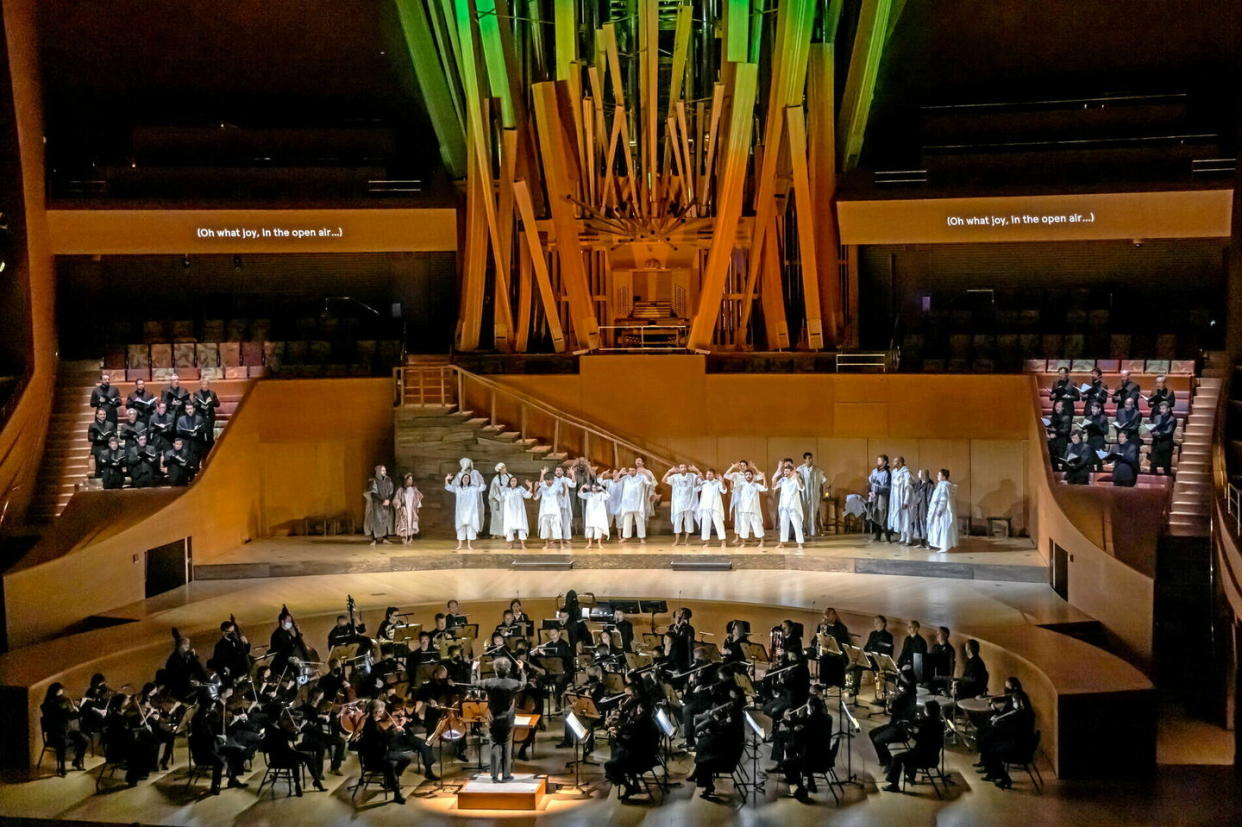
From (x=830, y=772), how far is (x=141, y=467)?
33.7 ft

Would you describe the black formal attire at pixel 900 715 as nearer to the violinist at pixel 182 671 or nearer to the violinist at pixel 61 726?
the violinist at pixel 182 671

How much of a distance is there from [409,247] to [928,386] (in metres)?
8.48

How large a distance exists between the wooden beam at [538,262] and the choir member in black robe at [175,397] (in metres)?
5.44

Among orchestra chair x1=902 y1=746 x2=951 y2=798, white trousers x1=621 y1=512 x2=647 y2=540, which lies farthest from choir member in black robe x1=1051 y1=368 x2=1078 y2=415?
orchestra chair x1=902 y1=746 x2=951 y2=798

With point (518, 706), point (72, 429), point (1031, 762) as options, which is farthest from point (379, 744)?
point (72, 429)

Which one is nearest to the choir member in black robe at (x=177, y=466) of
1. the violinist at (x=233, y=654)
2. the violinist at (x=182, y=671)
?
the violinist at (x=233, y=654)

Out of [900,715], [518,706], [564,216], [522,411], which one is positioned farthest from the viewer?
[564,216]

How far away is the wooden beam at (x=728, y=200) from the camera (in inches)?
766

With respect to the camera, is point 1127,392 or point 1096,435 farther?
point 1127,392

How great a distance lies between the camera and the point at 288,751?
10555 mm

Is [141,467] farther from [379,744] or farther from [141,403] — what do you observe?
[379,744]

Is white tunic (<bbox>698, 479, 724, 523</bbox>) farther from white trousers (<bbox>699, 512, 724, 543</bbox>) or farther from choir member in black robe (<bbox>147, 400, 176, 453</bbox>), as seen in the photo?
choir member in black robe (<bbox>147, 400, 176, 453</bbox>)

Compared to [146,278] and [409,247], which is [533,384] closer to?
[409,247]

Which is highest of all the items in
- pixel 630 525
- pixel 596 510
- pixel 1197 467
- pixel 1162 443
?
pixel 1162 443
